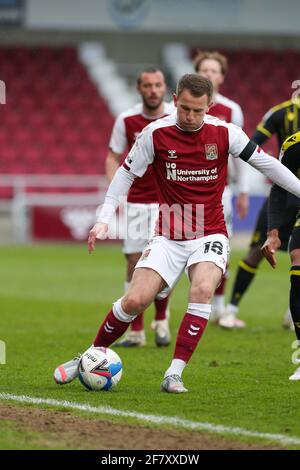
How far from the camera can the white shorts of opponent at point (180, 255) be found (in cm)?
666

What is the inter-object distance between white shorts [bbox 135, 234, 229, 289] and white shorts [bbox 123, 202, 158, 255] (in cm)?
242

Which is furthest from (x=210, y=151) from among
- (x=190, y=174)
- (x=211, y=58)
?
(x=211, y=58)

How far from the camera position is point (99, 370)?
6.64 m

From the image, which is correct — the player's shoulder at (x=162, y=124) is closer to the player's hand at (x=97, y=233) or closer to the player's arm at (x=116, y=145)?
the player's hand at (x=97, y=233)

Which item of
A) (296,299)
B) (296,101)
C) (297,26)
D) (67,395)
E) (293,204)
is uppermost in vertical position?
(297,26)

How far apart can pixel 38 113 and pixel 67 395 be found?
20869 millimetres

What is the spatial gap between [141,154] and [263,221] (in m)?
3.45

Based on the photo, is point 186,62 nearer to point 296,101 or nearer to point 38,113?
point 38,113

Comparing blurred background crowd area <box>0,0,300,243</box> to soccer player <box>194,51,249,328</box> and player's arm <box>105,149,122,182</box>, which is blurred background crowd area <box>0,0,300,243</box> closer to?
soccer player <box>194,51,249,328</box>

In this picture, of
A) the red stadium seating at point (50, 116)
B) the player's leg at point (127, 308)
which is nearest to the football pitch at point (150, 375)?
the player's leg at point (127, 308)

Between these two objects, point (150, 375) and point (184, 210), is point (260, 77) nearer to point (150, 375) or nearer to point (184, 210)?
point (150, 375)
